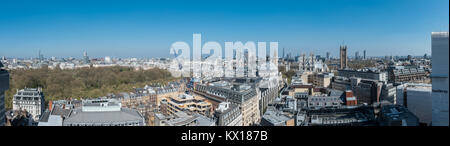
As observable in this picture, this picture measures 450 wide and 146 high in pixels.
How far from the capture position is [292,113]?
6527mm

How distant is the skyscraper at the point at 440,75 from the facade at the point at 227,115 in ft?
12.7

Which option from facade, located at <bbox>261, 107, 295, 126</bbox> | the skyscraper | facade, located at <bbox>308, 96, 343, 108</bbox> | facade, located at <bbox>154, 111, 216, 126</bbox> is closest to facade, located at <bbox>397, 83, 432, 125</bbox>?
facade, located at <bbox>308, 96, 343, 108</bbox>

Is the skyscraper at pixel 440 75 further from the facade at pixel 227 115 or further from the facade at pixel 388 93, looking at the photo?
the facade at pixel 388 93

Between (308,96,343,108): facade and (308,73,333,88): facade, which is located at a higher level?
(308,73,333,88): facade

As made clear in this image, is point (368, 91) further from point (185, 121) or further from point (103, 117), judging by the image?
point (103, 117)

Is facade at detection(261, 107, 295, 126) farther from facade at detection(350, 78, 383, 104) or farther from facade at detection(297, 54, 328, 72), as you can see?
facade at detection(297, 54, 328, 72)

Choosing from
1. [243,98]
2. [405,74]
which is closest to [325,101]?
[243,98]

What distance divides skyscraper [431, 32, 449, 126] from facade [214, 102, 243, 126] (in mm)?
3870

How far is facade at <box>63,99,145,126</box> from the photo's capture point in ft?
16.2

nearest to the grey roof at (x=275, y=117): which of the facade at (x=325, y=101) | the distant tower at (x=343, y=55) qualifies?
the facade at (x=325, y=101)

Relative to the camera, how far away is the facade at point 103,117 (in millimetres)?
4944

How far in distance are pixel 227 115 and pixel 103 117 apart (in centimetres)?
260
